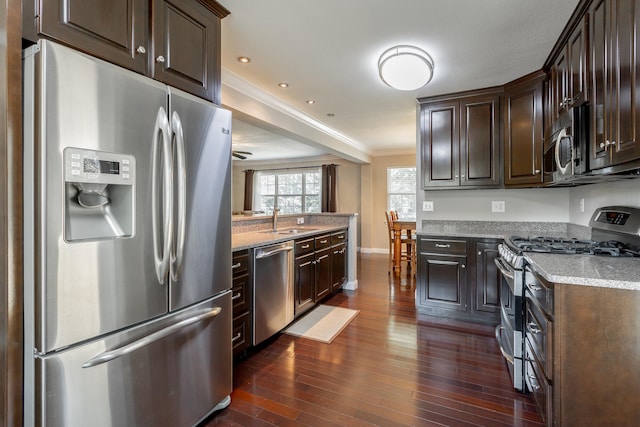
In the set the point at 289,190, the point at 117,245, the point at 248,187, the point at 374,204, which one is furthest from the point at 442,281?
the point at 248,187

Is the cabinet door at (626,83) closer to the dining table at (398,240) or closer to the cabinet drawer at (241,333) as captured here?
the cabinet drawer at (241,333)

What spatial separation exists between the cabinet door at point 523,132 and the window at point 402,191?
4.21m

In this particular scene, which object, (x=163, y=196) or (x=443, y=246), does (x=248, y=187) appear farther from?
(x=163, y=196)

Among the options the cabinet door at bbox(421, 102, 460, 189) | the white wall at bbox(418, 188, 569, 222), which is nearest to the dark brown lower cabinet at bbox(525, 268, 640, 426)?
the cabinet door at bbox(421, 102, 460, 189)

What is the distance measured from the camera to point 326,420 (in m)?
1.81

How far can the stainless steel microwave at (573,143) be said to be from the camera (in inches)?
74.7

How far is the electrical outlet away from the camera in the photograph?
364cm

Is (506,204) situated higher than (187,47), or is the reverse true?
(187,47)

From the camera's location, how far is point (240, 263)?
2.42 meters

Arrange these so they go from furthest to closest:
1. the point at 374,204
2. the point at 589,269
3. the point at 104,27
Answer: the point at 374,204 < the point at 589,269 < the point at 104,27

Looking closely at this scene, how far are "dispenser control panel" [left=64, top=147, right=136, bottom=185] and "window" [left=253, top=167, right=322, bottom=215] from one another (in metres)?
7.04

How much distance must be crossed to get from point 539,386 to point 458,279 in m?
1.65

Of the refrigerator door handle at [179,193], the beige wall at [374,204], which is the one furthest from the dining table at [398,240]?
the refrigerator door handle at [179,193]

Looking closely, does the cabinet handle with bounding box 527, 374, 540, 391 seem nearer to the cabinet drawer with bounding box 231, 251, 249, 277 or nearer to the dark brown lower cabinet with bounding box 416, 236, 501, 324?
the dark brown lower cabinet with bounding box 416, 236, 501, 324
